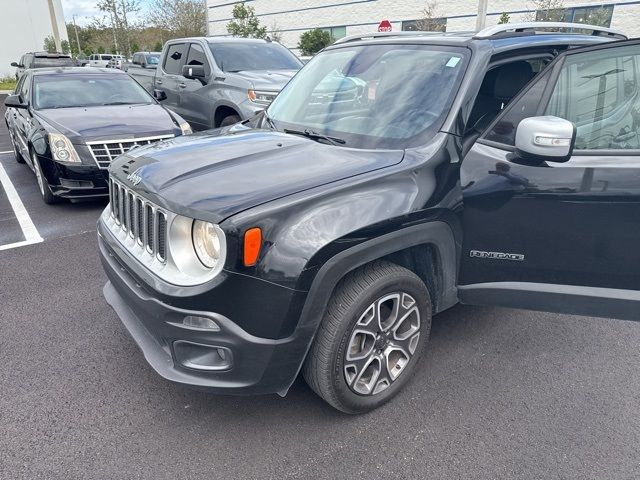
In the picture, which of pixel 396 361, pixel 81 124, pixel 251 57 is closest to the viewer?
pixel 396 361

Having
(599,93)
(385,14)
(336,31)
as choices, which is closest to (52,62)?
(599,93)

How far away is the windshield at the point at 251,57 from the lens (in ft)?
26.2

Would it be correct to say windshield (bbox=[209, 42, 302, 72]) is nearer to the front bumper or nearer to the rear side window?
the rear side window

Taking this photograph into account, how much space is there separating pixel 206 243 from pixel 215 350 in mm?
487

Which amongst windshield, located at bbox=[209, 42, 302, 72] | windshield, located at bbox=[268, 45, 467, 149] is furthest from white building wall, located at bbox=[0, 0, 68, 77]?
windshield, located at bbox=[268, 45, 467, 149]

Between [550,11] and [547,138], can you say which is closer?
[547,138]

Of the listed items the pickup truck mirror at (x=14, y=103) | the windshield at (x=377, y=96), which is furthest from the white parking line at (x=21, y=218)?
the windshield at (x=377, y=96)

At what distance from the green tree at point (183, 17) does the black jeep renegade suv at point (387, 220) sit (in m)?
46.9

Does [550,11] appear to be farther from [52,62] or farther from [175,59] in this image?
[52,62]

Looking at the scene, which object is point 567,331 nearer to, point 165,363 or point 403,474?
point 403,474

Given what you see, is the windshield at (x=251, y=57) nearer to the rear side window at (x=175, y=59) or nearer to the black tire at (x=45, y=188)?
the rear side window at (x=175, y=59)

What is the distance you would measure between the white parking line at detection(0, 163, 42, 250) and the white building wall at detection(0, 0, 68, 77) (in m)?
37.1

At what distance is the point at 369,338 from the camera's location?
2.54 metres

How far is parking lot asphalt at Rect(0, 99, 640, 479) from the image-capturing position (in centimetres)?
231
